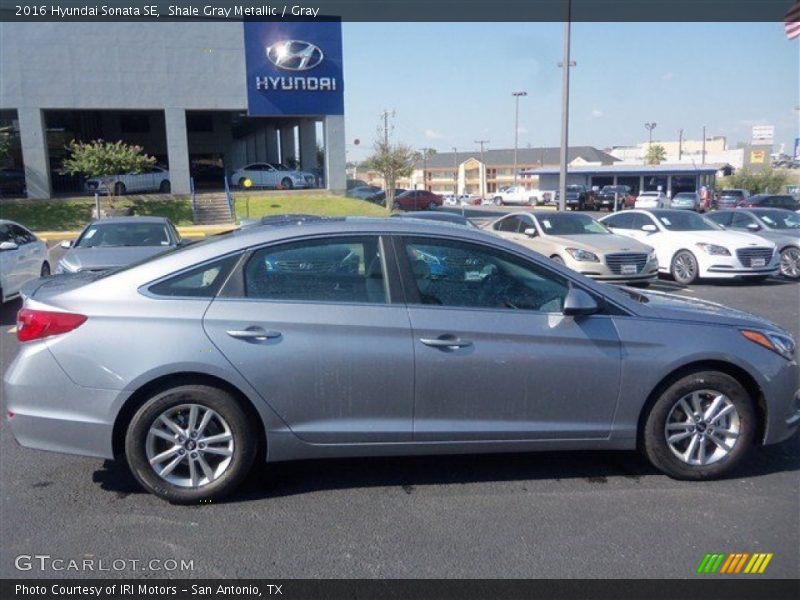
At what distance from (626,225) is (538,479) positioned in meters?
11.6

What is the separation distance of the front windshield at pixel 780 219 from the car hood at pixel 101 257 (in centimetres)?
1310

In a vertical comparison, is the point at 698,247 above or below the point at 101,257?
below

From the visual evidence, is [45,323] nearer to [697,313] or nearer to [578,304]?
[578,304]

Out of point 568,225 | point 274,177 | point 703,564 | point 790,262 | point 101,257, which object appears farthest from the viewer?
point 274,177

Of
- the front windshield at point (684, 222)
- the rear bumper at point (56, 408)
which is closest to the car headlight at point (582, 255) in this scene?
the front windshield at point (684, 222)

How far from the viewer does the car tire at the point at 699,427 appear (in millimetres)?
4262

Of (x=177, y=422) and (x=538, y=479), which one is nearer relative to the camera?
(x=177, y=422)

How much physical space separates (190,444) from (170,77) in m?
33.9

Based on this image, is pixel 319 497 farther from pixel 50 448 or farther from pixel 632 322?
pixel 632 322

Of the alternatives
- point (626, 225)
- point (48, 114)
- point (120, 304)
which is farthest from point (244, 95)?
point (120, 304)

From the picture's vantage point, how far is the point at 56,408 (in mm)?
3969

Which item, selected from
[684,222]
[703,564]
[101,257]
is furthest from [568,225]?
[703,564]

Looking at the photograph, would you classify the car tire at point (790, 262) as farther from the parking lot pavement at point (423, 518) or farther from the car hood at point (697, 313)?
the car hood at point (697, 313)
